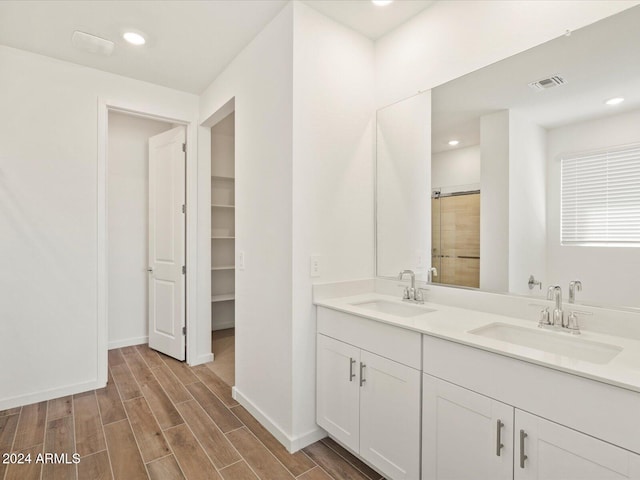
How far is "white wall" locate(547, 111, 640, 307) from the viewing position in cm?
143

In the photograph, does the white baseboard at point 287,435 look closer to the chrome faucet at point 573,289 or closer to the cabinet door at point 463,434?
the cabinet door at point 463,434

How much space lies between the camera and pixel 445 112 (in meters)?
2.09

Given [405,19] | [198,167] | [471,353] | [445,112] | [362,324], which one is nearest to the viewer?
[471,353]

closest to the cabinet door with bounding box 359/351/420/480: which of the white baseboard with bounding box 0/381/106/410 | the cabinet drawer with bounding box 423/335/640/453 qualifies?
the cabinet drawer with bounding box 423/335/640/453

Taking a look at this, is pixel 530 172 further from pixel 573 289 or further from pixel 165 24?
pixel 165 24

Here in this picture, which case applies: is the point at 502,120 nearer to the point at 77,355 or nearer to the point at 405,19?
the point at 405,19

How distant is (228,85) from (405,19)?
1466 mm

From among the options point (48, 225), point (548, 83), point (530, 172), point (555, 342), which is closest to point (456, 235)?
point (530, 172)

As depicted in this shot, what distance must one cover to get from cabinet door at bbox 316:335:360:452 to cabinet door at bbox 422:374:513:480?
1.47 ft

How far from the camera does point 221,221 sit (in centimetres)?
468

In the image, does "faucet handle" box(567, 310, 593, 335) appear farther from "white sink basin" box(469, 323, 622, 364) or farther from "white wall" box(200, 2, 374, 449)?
"white wall" box(200, 2, 374, 449)

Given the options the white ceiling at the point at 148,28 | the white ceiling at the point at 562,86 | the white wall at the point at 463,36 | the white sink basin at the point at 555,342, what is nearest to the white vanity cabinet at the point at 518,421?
the white sink basin at the point at 555,342

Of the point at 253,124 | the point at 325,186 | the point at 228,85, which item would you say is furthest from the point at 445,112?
the point at 228,85

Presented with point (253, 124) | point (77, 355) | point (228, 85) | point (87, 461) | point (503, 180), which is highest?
point (228, 85)
